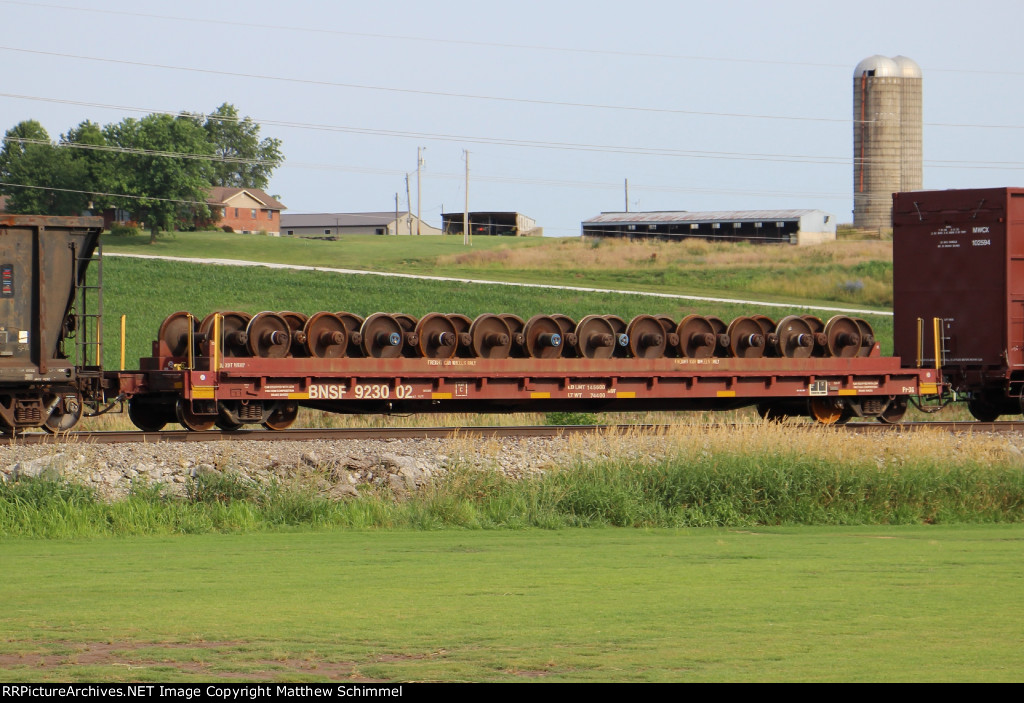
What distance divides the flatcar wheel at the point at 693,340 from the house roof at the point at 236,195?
99.3m

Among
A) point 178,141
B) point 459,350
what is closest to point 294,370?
point 459,350

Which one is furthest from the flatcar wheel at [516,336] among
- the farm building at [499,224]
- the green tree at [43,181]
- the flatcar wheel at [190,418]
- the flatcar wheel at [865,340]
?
the farm building at [499,224]

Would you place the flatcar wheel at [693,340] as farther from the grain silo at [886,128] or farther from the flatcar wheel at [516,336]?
the grain silo at [886,128]

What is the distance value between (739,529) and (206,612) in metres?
6.30

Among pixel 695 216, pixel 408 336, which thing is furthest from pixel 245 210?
pixel 408 336

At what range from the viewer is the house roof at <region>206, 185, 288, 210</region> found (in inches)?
4815

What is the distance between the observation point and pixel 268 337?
19656 mm

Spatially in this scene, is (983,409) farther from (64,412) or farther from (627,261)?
(627,261)

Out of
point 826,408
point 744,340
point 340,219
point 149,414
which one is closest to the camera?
point 149,414

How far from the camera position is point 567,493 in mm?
12578

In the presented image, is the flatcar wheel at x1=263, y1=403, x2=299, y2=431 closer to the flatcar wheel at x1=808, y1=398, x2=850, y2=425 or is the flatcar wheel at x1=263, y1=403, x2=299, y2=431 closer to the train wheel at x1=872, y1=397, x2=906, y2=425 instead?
the flatcar wheel at x1=808, y1=398, x2=850, y2=425

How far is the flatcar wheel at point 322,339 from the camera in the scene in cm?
1991

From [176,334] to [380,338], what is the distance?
3.31 metres

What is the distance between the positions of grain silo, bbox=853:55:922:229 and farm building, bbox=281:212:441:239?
57.5 meters
